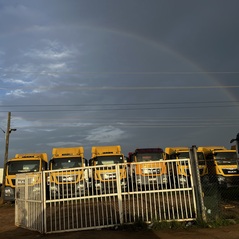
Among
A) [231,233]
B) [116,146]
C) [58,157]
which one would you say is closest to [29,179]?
[231,233]

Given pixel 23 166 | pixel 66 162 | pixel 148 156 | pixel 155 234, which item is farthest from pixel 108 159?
pixel 155 234

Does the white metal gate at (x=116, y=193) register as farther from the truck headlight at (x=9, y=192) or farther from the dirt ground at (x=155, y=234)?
the truck headlight at (x=9, y=192)

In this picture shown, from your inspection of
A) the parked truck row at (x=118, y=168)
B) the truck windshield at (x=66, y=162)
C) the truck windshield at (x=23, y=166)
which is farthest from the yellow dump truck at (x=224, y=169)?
the truck windshield at (x=23, y=166)

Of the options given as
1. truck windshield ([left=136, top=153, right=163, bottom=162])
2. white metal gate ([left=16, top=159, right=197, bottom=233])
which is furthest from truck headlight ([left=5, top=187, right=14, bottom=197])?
white metal gate ([left=16, top=159, right=197, bottom=233])

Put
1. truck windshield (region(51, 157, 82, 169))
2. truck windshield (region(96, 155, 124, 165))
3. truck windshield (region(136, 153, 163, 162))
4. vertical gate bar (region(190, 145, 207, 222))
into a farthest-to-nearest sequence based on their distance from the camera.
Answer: truck windshield (region(136, 153, 163, 162)) < truck windshield (region(96, 155, 124, 165)) < truck windshield (region(51, 157, 82, 169)) < vertical gate bar (region(190, 145, 207, 222))

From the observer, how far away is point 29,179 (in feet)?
36.9

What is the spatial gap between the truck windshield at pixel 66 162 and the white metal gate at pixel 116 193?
11.2 m

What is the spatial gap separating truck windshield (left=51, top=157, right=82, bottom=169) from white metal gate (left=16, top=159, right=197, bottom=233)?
11.2m

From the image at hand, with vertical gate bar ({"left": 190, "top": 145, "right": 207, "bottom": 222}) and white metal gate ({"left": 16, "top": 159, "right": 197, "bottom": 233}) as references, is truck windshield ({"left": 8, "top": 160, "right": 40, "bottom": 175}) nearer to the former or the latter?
white metal gate ({"left": 16, "top": 159, "right": 197, "bottom": 233})

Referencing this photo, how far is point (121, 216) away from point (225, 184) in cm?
1320

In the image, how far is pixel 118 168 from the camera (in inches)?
412

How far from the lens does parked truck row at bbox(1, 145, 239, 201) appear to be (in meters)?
10.6

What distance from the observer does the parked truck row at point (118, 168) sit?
34.7 feet

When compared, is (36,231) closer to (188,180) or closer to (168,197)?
(168,197)
